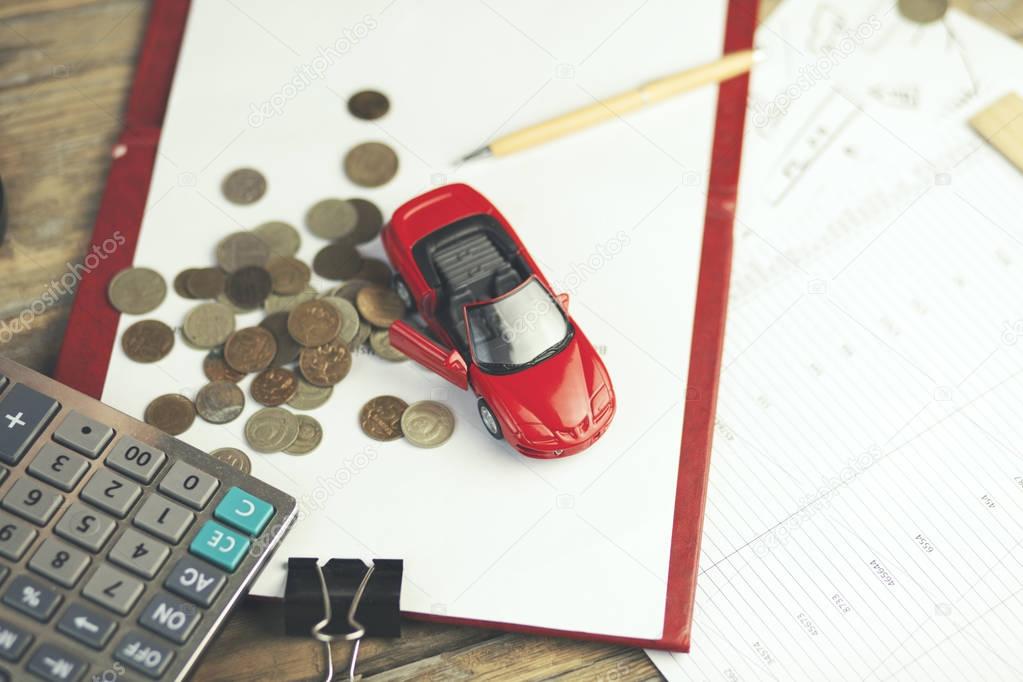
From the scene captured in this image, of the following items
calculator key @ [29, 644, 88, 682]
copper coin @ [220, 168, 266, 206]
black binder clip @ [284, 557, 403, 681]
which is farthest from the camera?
copper coin @ [220, 168, 266, 206]

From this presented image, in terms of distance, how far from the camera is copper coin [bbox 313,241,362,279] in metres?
0.96

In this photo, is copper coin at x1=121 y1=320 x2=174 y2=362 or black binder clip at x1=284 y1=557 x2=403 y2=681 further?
copper coin at x1=121 y1=320 x2=174 y2=362

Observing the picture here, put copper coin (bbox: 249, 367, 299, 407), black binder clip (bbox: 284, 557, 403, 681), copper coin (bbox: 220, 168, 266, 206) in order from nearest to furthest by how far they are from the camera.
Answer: black binder clip (bbox: 284, 557, 403, 681)
copper coin (bbox: 249, 367, 299, 407)
copper coin (bbox: 220, 168, 266, 206)

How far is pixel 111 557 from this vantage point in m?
0.72

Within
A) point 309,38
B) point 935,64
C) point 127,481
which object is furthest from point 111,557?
point 935,64

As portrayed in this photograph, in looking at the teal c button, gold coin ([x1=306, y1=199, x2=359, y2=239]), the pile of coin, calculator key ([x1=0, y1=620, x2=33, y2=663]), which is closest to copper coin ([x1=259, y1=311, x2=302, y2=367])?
the pile of coin

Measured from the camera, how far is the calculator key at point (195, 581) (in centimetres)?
72

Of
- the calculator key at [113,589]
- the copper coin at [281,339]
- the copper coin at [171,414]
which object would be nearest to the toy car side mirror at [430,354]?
the copper coin at [281,339]

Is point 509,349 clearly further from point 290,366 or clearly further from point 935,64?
point 935,64

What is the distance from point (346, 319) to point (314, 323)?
32 millimetres

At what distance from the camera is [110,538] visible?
0.73 meters

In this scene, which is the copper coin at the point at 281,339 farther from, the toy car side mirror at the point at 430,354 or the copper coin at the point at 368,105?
the copper coin at the point at 368,105

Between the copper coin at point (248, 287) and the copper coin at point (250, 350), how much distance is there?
3 cm

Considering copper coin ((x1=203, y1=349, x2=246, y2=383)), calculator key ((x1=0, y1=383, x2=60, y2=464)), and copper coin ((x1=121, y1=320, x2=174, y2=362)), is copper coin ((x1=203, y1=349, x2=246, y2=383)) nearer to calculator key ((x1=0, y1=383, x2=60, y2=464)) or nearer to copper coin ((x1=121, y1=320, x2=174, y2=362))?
copper coin ((x1=121, y1=320, x2=174, y2=362))
